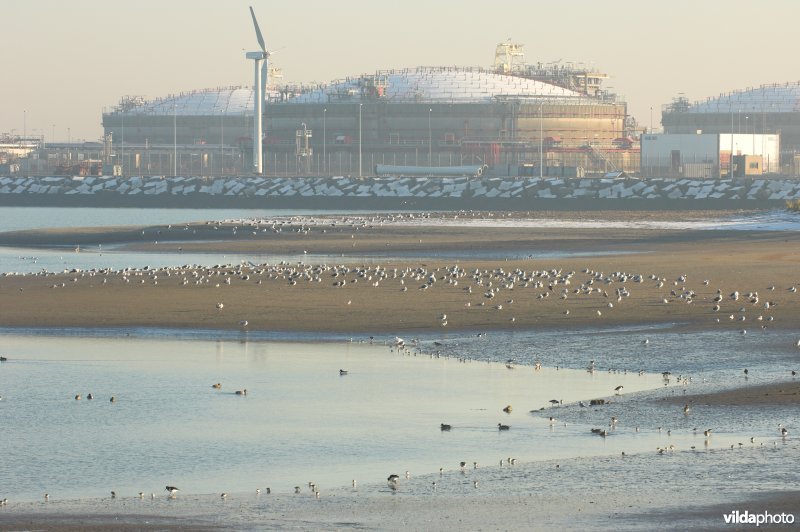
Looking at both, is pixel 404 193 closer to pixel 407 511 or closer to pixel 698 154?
pixel 698 154

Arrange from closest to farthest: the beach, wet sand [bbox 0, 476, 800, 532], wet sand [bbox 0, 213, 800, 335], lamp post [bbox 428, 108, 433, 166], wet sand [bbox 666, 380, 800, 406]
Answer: wet sand [bbox 0, 476, 800, 532] < the beach < wet sand [bbox 666, 380, 800, 406] < wet sand [bbox 0, 213, 800, 335] < lamp post [bbox 428, 108, 433, 166]

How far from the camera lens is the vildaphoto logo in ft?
58.7

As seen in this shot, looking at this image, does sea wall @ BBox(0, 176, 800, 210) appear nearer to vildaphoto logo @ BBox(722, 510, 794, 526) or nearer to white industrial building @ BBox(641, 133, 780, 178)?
white industrial building @ BBox(641, 133, 780, 178)

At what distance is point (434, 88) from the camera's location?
18925 cm

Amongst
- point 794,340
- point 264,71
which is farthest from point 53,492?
point 264,71

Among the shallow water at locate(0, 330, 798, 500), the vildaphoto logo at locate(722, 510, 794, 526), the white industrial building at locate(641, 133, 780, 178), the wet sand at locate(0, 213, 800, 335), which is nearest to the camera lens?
the vildaphoto logo at locate(722, 510, 794, 526)

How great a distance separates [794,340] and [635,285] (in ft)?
38.3

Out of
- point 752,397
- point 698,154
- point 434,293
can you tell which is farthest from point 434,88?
point 752,397

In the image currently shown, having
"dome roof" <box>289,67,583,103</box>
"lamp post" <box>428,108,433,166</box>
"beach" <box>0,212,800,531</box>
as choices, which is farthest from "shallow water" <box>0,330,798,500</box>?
"dome roof" <box>289,67,583,103</box>

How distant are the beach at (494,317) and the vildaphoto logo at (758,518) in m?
0.20

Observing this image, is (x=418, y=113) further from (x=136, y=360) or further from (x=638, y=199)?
(x=136, y=360)

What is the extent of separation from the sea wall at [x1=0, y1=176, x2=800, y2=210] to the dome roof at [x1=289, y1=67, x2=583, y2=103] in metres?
32.9

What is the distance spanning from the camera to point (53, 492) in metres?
20.7

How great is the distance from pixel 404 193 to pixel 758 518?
11949 centimetres
